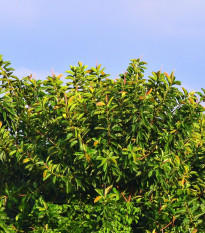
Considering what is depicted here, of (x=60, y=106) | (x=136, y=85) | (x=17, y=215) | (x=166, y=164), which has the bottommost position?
(x=17, y=215)

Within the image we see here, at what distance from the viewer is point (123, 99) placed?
9.32 m

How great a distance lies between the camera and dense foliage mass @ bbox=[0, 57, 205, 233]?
892cm

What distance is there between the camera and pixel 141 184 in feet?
30.6

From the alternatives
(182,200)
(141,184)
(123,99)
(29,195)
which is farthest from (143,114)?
(29,195)

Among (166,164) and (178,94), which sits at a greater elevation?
(178,94)

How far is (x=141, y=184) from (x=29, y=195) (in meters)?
2.54

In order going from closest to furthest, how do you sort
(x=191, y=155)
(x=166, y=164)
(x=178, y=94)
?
1. (x=166, y=164)
2. (x=178, y=94)
3. (x=191, y=155)

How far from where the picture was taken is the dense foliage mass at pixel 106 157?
8922 mm

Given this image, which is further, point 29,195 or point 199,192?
point 199,192

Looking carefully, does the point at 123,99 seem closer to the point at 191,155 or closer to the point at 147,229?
the point at 191,155

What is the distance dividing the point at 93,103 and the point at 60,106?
2.41 feet

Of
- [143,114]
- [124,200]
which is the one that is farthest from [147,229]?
[143,114]

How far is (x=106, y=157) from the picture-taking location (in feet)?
28.6

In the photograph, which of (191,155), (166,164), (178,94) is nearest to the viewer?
(166,164)
